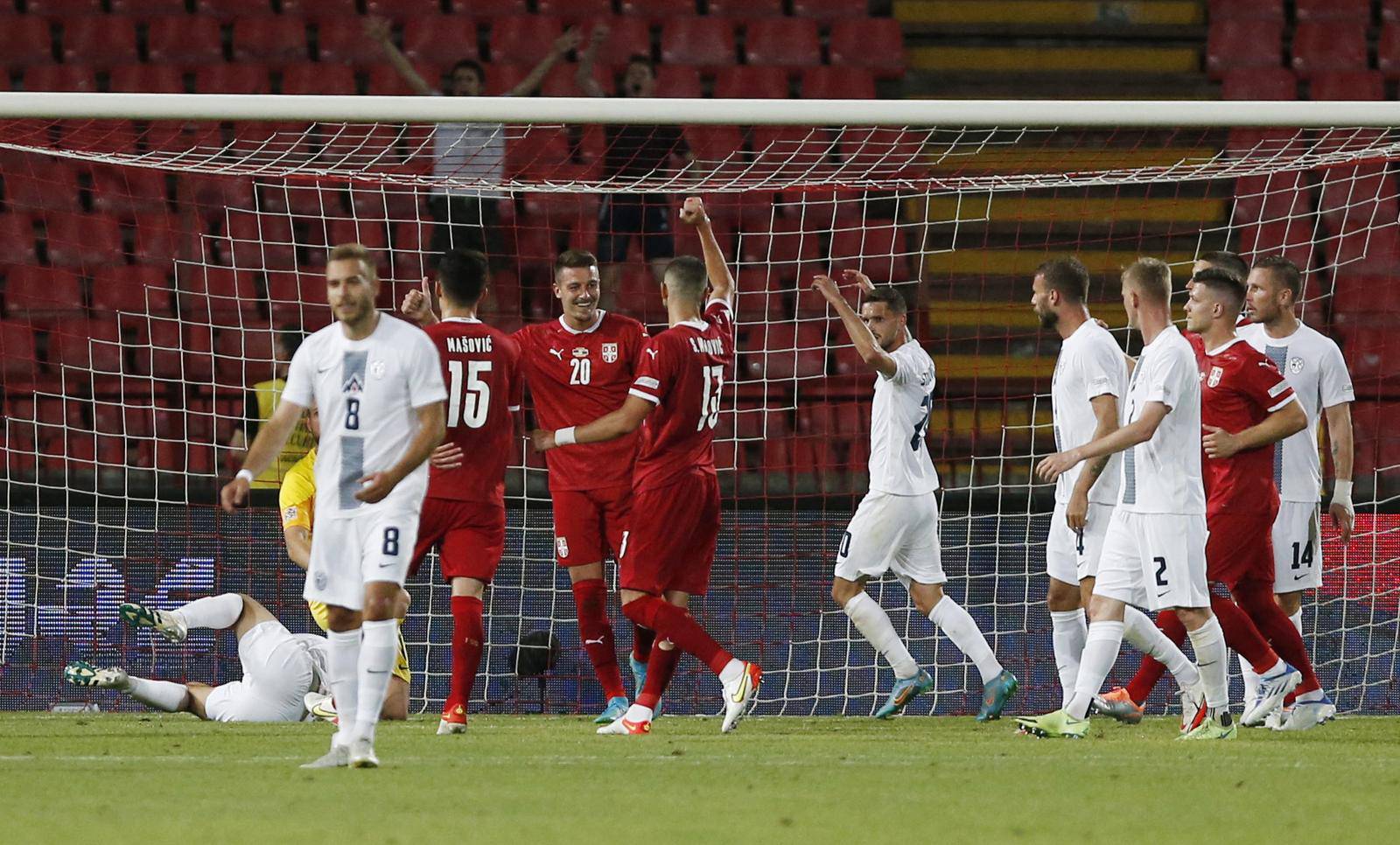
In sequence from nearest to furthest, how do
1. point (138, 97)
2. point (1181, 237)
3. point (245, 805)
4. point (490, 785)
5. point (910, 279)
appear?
point (245, 805), point (490, 785), point (138, 97), point (910, 279), point (1181, 237)

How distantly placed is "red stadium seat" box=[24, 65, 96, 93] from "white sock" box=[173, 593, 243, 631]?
251 inches

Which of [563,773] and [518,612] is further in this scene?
[518,612]

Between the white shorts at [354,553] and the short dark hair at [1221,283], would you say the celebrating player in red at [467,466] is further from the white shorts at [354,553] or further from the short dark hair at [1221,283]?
the short dark hair at [1221,283]

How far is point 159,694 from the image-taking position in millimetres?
8367

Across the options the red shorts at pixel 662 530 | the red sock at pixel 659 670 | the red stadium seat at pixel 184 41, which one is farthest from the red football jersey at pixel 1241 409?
the red stadium seat at pixel 184 41

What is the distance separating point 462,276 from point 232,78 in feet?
21.2

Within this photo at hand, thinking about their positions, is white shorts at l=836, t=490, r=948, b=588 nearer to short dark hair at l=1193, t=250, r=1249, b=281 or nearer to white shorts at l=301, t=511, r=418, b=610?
short dark hair at l=1193, t=250, r=1249, b=281

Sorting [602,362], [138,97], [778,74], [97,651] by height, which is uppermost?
[778,74]

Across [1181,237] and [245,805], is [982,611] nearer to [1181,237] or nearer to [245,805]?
[1181,237]

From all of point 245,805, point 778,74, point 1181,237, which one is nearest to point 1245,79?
point 1181,237

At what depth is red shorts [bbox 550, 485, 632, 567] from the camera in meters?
8.23

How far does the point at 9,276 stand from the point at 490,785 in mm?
7436

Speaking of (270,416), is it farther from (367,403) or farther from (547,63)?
(367,403)

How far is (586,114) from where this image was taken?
8.20 meters
